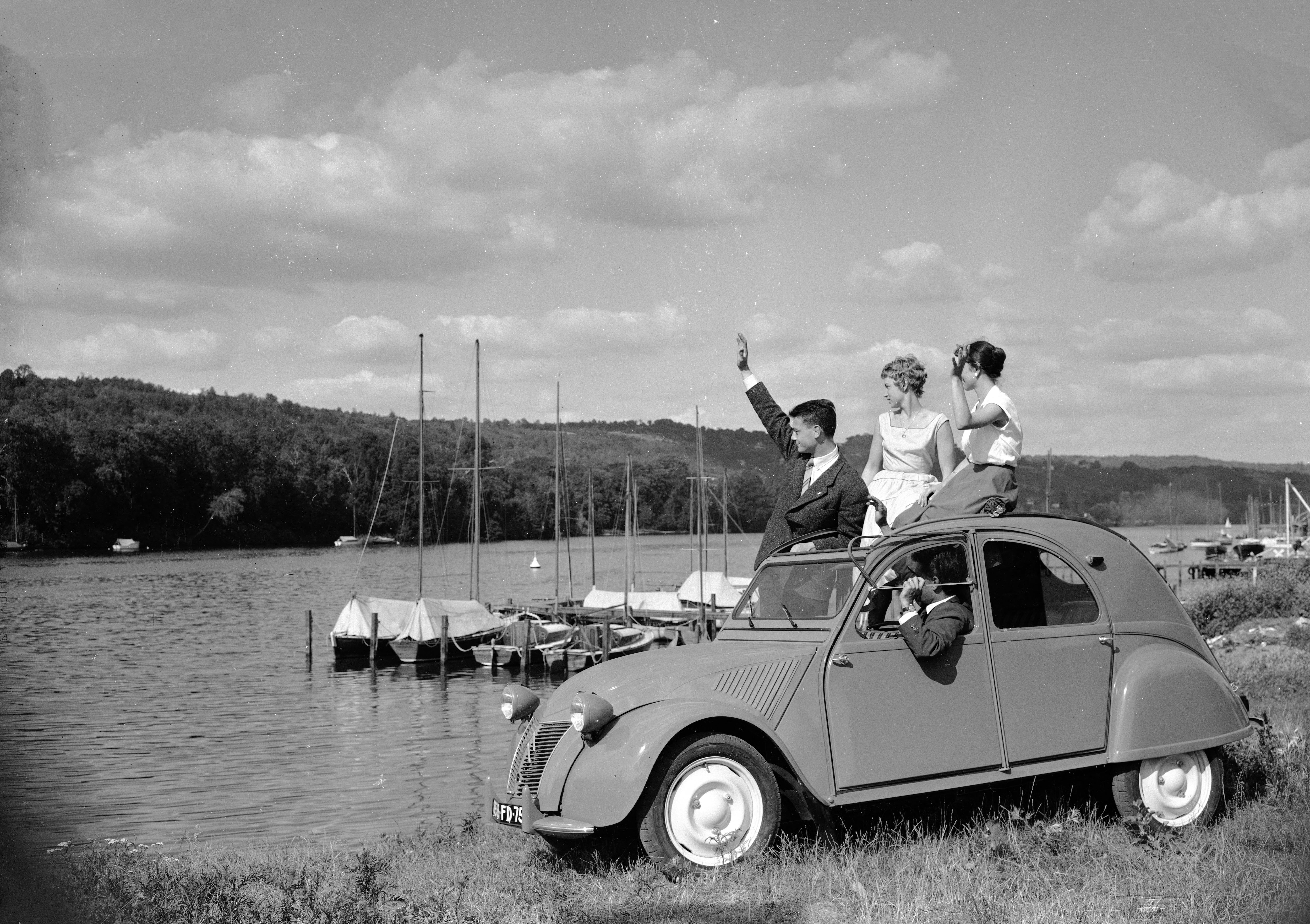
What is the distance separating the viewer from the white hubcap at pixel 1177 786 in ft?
24.1

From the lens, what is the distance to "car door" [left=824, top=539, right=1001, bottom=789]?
6.79 meters

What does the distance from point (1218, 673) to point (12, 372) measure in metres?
6.90

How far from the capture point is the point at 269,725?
31.8m

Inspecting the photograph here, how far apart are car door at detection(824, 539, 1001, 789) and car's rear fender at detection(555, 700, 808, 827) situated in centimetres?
41

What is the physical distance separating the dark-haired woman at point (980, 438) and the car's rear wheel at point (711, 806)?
212cm

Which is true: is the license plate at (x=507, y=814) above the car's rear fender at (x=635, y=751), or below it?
below

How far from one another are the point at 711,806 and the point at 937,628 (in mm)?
1638

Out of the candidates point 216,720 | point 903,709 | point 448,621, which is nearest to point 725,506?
Result: point 448,621

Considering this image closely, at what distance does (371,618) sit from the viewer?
1884 inches

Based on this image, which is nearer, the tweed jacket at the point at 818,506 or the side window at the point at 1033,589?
the side window at the point at 1033,589

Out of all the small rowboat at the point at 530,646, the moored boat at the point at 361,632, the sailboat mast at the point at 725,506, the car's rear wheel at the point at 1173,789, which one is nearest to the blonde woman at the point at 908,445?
the car's rear wheel at the point at 1173,789

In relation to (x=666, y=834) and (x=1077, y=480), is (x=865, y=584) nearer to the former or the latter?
(x=666, y=834)

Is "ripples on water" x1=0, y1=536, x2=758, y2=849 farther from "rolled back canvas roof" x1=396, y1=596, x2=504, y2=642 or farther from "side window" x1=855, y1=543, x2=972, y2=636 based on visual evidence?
"side window" x1=855, y1=543, x2=972, y2=636

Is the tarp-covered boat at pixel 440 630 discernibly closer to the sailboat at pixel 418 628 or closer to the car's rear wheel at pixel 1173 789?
the sailboat at pixel 418 628
